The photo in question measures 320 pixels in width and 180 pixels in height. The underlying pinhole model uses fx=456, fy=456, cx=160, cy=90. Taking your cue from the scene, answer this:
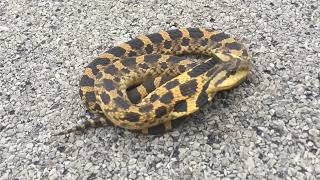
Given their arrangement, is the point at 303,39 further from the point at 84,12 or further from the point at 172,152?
the point at 84,12

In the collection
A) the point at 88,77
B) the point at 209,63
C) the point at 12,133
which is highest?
the point at 209,63

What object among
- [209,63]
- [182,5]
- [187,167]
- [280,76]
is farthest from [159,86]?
[182,5]

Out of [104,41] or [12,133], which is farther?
[104,41]

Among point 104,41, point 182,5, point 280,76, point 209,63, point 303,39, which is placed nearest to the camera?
point 209,63
